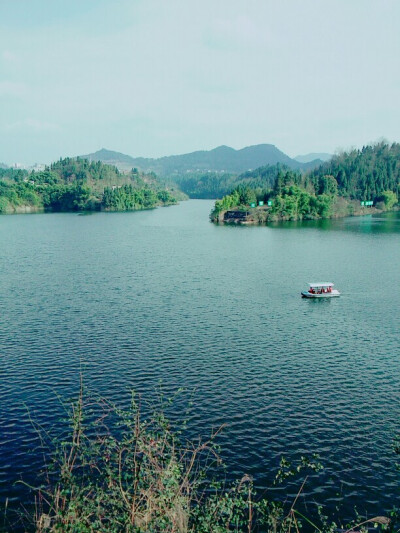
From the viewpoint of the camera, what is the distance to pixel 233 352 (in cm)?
5706

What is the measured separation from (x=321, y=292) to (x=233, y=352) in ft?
104

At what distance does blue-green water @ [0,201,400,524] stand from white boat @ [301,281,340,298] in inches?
79.8

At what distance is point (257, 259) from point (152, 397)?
76662mm

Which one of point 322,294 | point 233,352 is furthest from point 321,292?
point 233,352

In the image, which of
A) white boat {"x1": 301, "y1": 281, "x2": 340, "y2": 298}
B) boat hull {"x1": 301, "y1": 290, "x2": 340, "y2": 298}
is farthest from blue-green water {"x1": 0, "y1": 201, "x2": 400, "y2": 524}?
white boat {"x1": 301, "y1": 281, "x2": 340, "y2": 298}

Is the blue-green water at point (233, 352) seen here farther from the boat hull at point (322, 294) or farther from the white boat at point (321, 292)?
the white boat at point (321, 292)

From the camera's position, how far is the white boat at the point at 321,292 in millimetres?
81938

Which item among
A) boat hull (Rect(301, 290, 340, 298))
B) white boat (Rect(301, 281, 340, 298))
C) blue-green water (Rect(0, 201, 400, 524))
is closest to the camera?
blue-green water (Rect(0, 201, 400, 524))

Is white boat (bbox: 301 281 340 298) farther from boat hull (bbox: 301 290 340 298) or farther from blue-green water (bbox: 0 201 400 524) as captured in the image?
blue-green water (bbox: 0 201 400 524)

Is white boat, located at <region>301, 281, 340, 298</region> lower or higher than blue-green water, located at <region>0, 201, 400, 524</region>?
higher

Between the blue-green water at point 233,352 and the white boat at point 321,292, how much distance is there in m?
2.03

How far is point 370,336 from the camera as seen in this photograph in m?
62.7

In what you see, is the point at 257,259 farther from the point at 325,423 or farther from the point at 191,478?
the point at 191,478

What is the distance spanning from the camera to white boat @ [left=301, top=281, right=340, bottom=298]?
3226 inches
